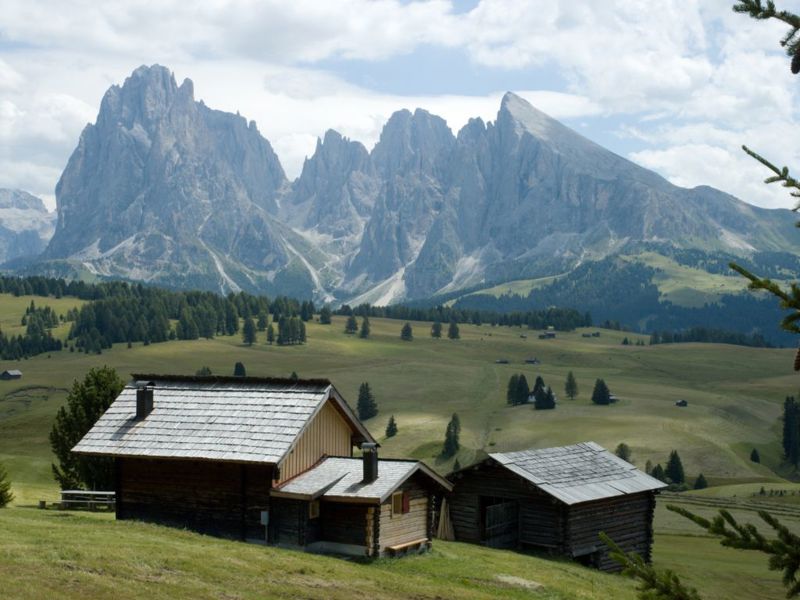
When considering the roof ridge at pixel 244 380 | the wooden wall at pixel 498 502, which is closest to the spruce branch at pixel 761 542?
the roof ridge at pixel 244 380

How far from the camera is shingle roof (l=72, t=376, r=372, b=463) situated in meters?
38.7

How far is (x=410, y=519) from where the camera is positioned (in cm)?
3941

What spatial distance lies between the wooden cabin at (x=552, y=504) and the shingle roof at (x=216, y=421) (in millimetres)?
7931

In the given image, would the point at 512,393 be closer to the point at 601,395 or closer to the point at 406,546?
the point at 601,395

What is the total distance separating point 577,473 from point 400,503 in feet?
46.7

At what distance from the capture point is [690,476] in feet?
403

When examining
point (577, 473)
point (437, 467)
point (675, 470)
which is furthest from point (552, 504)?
point (675, 470)

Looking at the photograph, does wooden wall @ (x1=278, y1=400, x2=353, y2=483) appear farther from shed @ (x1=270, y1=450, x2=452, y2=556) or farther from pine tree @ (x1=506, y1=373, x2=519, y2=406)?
pine tree @ (x1=506, y1=373, x2=519, y2=406)

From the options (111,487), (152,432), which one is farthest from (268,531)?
(111,487)

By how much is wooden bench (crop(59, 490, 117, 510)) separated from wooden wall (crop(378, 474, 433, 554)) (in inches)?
672

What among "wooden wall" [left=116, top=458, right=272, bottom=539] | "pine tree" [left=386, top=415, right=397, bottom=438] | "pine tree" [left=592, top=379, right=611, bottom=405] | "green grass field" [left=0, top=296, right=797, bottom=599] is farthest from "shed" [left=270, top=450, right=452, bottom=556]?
"pine tree" [left=592, top=379, right=611, bottom=405]

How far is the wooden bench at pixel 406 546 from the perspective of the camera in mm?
37750

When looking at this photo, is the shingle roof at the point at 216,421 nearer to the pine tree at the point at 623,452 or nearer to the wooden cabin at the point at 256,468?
the wooden cabin at the point at 256,468

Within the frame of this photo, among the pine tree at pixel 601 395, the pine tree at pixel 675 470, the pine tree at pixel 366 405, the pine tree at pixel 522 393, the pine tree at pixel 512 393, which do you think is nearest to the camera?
the pine tree at pixel 675 470
